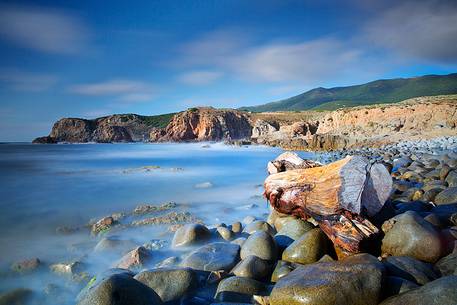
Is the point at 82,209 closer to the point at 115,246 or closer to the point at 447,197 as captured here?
the point at 115,246

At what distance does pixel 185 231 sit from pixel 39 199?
8.09m

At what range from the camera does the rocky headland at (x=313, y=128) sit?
28.3 metres

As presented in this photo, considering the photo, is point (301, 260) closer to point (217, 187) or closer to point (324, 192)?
point (324, 192)

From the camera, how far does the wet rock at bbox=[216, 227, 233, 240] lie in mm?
5902

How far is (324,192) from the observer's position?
4320mm

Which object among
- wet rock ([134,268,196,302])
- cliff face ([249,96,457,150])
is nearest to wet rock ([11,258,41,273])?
wet rock ([134,268,196,302])

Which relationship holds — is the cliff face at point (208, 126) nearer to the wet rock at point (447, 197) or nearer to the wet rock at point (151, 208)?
the wet rock at point (151, 208)

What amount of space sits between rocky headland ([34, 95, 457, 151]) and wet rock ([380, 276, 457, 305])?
88.6ft

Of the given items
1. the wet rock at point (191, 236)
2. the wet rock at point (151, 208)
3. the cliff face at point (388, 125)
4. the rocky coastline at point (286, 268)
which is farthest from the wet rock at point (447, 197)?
the cliff face at point (388, 125)

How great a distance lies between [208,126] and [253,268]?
80961mm

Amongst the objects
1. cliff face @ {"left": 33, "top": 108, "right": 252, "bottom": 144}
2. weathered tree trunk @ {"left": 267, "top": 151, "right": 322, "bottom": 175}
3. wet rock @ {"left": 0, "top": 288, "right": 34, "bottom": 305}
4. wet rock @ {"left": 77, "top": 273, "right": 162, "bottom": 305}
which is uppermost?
cliff face @ {"left": 33, "top": 108, "right": 252, "bottom": 144}

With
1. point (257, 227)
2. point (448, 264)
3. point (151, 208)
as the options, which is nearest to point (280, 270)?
point (448, 264)

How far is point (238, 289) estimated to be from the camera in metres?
3.54

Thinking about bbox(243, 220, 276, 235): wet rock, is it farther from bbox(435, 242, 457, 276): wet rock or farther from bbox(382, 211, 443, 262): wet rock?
bbox(435, 242, 457, 276): wet rock
